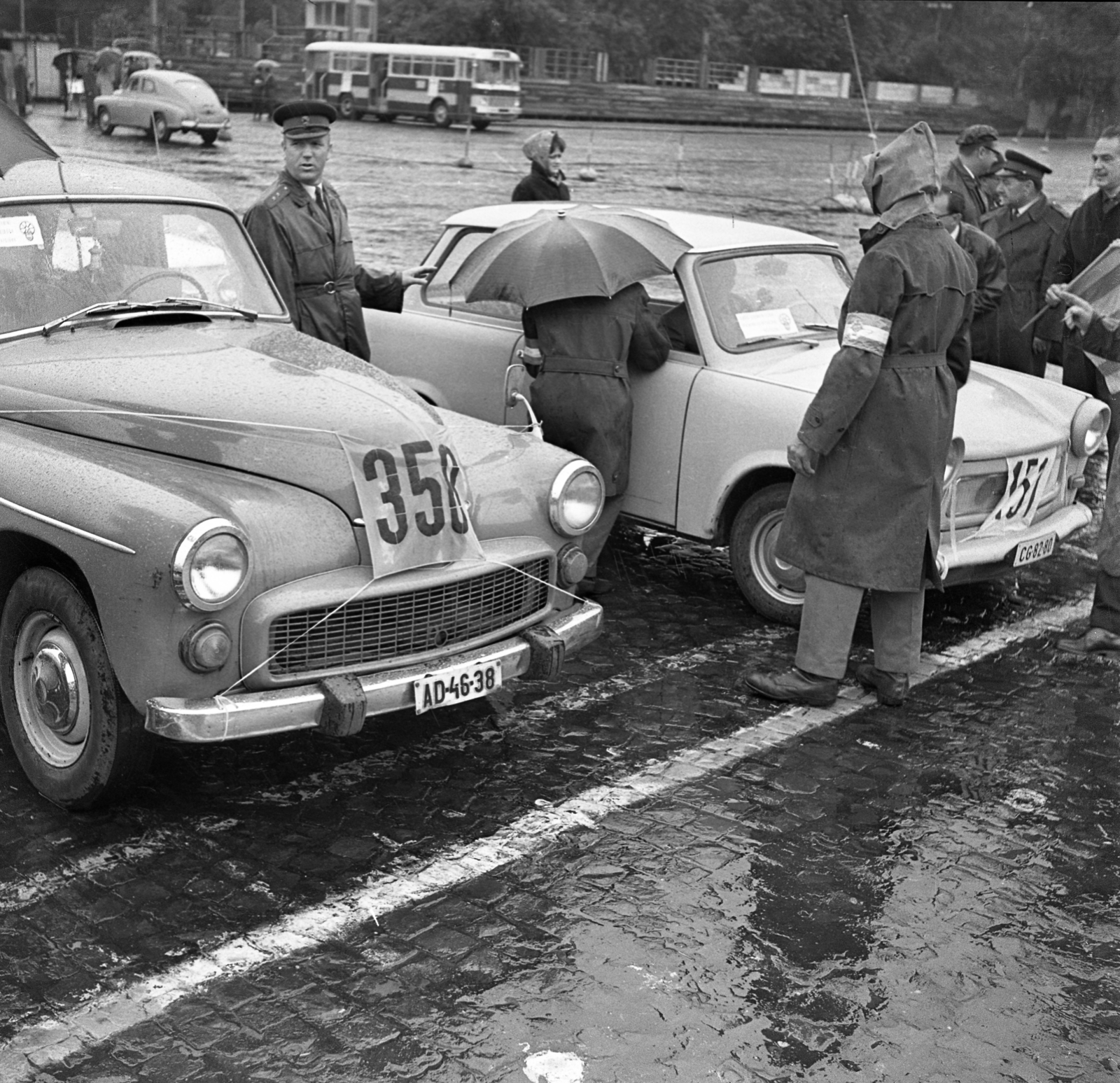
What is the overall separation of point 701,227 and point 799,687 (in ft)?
8.85

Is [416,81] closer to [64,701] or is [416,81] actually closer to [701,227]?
[701,227]

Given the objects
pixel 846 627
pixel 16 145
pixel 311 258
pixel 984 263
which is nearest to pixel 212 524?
pixel 16 145

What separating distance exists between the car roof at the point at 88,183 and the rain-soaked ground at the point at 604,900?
209 cm

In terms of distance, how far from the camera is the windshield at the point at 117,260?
16.9 ft

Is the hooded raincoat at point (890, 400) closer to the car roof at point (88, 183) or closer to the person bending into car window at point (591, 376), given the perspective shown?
the person bending into car window at point (591, 376)

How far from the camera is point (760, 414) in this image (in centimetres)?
647

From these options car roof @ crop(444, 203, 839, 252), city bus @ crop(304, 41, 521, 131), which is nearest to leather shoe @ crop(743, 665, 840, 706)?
car roof @ crop(444, 203, 839, 252)

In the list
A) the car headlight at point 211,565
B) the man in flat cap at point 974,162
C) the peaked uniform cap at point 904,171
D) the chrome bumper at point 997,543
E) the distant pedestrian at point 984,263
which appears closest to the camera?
the car headlight at point 211,565

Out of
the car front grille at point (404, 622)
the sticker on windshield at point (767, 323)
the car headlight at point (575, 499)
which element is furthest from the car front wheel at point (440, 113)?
the car front grille at point (404, 622)

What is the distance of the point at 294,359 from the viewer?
5152mm

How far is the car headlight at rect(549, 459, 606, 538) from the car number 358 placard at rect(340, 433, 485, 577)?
0.45 m

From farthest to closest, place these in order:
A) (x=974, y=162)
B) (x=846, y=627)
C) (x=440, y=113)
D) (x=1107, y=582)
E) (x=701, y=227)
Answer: (x=440, y=113) → (x=974, y=162) → (x=701, y=227) → (x=1107, y=582) → (x=846, y=627)

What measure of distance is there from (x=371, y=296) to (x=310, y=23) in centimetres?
5741

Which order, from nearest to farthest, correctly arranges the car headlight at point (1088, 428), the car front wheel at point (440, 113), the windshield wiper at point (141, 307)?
the windshield wiper at point (141, 307) → the car headlight at point (1088, 428) → the car front wheel at point (440, 113)
